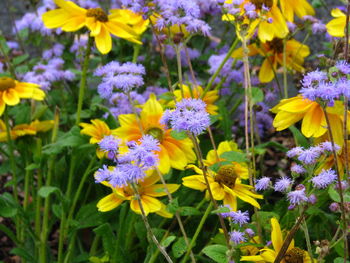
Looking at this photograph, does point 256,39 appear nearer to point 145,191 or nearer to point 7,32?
point 145,191

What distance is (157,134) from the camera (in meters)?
1.35

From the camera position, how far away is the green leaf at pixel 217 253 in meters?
1.09

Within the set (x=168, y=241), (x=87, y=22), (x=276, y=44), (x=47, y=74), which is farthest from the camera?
(x=47, y=74)

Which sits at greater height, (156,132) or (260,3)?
(260,3)

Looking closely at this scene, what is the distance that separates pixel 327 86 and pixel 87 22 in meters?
0.84

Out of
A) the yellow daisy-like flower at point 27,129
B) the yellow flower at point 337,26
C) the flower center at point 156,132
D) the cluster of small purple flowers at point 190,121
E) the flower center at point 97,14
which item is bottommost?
the yellow daisy-like flower at point 27,129

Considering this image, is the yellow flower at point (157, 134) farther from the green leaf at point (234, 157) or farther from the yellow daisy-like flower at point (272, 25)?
the yellow daisy-like flower at point (272, 25)

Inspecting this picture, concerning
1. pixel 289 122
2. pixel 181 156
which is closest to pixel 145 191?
pixel 181 156

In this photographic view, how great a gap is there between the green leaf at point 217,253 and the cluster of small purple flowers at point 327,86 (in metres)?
0.35

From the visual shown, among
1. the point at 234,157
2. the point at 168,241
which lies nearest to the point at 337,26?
the point at 234,157

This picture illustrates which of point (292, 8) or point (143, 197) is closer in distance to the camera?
point (143, 197)

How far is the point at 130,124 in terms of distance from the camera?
1375 millimetres

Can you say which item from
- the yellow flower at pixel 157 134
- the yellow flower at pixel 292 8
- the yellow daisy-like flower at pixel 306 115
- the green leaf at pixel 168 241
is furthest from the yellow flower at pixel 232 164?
the yellow flower at pixel 292 8

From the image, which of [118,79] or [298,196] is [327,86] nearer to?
[298,196]
